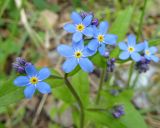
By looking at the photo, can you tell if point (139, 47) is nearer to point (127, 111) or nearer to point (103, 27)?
point (103, 27)

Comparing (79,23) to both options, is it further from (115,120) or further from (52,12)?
(52,12)

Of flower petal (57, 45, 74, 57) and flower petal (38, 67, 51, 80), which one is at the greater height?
flower petal (57, 45, 74, 57)

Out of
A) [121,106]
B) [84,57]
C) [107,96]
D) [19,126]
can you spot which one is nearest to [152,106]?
[107,96]

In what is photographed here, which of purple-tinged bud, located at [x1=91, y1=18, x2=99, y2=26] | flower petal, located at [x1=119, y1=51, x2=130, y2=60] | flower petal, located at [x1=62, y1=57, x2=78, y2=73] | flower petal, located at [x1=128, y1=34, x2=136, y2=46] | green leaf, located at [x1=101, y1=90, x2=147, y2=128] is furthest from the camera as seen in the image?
green leaf, located at [x1=101, y1=90, x2=147, y2=128]

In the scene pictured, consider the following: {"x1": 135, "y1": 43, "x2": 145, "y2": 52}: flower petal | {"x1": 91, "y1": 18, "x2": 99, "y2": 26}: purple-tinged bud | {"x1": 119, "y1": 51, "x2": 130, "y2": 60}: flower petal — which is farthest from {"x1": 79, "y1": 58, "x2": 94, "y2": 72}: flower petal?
{"x1": 135, "y1": 43, "x2": 145, "y2": 52}: flower petal

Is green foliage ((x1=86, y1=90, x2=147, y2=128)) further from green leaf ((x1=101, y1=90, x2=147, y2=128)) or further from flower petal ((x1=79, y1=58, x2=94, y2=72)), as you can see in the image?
flower petal ((x1=79, y1=58, x2=94, y2=72))

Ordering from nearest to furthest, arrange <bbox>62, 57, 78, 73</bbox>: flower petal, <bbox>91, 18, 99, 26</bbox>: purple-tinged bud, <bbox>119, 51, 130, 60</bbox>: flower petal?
<bbox>62, 57, 78, 73</bbox>: flower petal → <bbox>91, 18, 99, 26</bbox>: purple-tinged bud → <bbox>119, 51, 130, 60</bbox>: flower petal

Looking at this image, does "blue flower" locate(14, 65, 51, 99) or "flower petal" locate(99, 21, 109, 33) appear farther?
"flower petal" locate(99, 21, 109, 33)

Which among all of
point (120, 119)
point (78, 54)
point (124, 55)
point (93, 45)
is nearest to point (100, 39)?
point (93, 45)

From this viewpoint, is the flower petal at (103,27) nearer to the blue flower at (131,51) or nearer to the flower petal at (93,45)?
the flower petal at (93,45)

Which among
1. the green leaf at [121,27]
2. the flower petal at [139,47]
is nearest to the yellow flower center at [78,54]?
the flower petal at [139,47]
